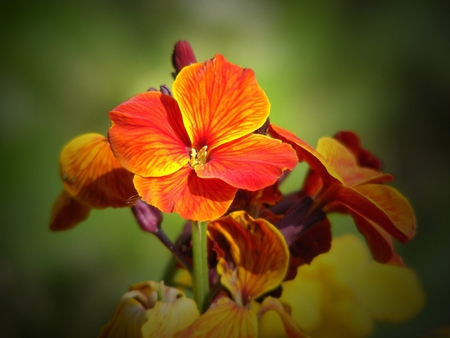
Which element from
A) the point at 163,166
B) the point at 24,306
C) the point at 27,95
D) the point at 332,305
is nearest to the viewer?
the point at 163,166

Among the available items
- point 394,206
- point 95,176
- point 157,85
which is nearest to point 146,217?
point 95,176

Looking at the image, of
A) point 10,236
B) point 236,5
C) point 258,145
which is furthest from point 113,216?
point 258,145

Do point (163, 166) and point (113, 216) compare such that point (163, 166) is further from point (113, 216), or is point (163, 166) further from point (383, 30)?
point (383, 30)

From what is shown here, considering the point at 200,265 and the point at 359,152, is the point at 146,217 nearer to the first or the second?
the point at 200,265

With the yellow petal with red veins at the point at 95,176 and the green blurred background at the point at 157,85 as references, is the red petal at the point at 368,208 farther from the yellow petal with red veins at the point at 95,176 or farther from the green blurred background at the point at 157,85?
the green blurred background at the point at 157,85

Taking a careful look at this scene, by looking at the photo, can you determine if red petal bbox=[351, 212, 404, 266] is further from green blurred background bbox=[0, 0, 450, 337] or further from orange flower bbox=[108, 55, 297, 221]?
green blurred background bbox=[0, 0, 450, 337]

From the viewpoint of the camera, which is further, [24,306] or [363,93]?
[363,93]

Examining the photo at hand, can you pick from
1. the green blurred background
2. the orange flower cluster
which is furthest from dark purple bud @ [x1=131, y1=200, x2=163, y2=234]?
the green blurred background

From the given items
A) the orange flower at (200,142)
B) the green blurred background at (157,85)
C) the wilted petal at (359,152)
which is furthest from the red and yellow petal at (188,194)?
the green blurred background at (157,85)
